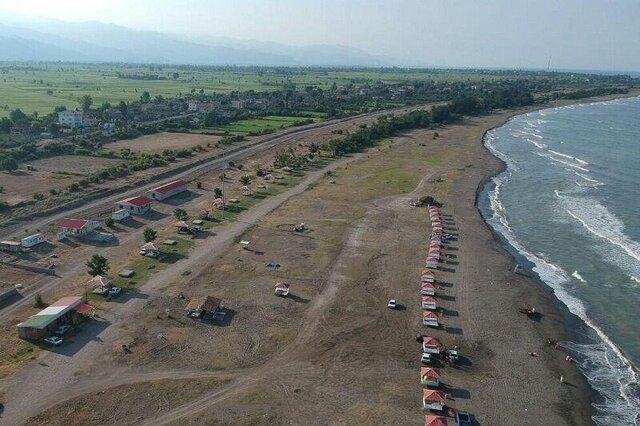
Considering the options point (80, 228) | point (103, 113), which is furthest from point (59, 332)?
point (103, 113)

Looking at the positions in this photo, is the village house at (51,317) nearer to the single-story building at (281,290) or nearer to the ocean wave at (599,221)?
the single-story building at (281,290)

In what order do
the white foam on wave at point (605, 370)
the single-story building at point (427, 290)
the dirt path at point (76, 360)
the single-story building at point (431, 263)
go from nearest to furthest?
1. the dirt path at point (76, 360)
2. the white foam on wave at point (605, 370)
3. the single-story building at point (427, 290)
4. the single-story building at point (431, 263)

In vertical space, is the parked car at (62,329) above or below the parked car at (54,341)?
above

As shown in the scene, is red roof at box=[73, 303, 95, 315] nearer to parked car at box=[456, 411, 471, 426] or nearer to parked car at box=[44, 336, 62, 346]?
parked car at box=[44, 336, 62, 346]

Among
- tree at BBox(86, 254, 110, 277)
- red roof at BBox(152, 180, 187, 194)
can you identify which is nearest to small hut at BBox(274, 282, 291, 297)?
tree at BBox(86, 254, 110, 277)

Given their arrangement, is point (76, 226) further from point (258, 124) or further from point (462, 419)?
point (258, 124)

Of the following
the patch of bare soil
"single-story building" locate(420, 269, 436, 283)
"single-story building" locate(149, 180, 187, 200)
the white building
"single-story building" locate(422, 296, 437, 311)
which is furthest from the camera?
the white building

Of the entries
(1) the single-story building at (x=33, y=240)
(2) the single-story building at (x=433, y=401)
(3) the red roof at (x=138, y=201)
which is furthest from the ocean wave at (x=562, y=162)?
(1) the single-story building at (x=33, y=240)
